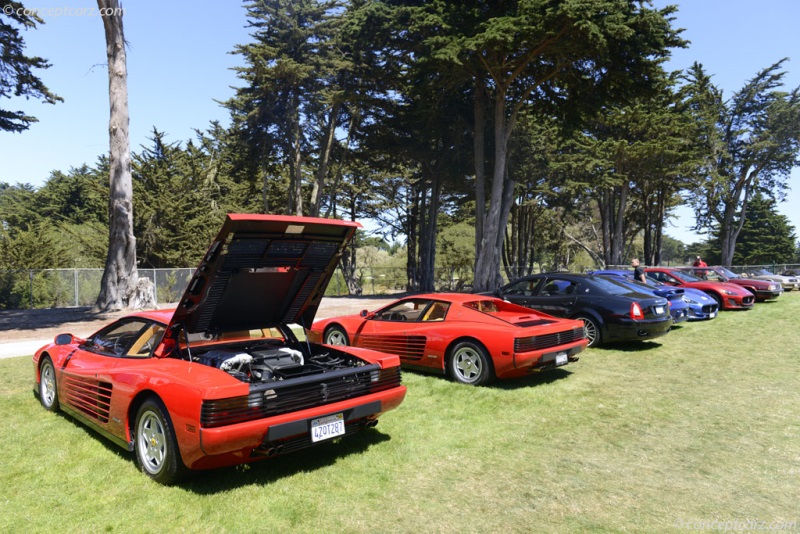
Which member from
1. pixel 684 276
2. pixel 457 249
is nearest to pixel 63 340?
pixel 684 276

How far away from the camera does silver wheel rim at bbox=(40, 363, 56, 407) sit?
5.74 m

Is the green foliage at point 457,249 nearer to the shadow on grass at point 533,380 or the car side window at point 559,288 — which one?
the car side window at point 559,288

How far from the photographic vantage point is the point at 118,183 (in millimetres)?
16406

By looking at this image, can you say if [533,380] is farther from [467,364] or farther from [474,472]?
[474,472]

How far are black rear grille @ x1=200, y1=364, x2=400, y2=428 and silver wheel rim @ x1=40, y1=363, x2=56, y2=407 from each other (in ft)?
10.8

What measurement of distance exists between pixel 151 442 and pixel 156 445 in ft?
0.31

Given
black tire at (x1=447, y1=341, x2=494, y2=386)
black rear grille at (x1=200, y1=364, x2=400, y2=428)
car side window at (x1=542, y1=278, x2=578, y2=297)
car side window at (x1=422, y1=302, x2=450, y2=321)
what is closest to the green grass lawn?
black tire at (x1=447, y1=341, x2=494, y2=386)

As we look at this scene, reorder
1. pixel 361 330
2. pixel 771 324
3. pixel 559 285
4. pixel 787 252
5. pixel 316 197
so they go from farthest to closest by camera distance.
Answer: pixel 787 252 → pixel 316 197 → pixel 771 324 → pixel 559 285 → pixel 361 330

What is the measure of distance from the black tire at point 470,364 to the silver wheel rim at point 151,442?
4.17m

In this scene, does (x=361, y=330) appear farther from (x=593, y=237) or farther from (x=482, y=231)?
(x=593, y=237)

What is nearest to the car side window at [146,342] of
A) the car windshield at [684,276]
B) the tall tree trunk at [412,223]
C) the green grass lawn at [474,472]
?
the green grass lawn at [474,472]

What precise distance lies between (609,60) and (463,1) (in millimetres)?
6511

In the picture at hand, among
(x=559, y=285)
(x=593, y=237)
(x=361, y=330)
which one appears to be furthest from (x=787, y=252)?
(x=361, y=330)

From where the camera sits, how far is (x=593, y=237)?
188 ft
